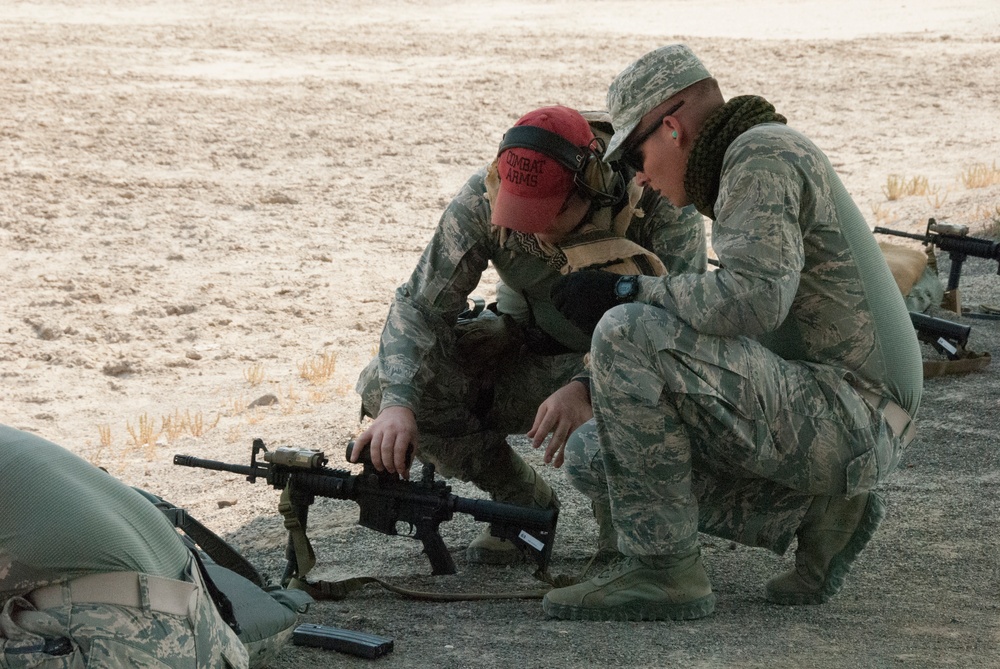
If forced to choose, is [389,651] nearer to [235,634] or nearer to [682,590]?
[235,634]

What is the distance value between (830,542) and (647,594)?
1.74ft

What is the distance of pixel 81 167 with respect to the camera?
1046 cm

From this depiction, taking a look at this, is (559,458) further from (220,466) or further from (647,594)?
(220,466)

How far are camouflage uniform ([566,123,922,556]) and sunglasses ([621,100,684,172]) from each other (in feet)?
0.81

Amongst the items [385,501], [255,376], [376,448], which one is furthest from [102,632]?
[255,376]

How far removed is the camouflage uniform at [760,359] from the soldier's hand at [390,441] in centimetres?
58

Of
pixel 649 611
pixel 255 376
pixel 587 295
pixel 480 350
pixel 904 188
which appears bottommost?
pixel 255 376

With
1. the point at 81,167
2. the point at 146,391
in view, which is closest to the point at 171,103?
the point at 81,167

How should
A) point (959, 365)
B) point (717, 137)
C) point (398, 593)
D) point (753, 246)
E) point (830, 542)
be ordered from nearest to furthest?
point (753, 246)
point (717, 137)
point (830, 542)
point (398, 593)
point (959, 365)

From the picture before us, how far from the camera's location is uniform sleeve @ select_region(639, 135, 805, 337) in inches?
120

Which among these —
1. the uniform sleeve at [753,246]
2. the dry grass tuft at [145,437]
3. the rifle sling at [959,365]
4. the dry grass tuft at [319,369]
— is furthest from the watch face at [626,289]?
the dry grass tuft at [319,369]

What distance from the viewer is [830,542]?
11.3ft

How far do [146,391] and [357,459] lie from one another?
12.0 ft

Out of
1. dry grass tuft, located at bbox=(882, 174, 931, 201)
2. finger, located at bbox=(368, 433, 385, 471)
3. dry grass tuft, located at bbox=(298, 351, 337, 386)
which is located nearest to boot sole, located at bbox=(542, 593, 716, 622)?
finger, located at bbox=(368, 433, 385, 471)
